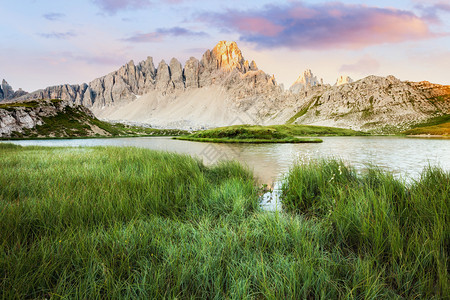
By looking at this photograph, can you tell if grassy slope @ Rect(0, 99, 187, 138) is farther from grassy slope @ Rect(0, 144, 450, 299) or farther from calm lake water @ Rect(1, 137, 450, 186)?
grassy slope @ Rect(0, 144, 450, 299)

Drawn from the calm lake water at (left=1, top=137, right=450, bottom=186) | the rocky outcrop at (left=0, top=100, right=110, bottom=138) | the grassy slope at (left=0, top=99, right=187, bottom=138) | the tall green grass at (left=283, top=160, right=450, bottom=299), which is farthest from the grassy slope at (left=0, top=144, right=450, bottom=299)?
the grassy slope at (left=0, top=99, right=187, bottom=138)

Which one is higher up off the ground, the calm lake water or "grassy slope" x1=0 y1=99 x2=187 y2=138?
"grassy slope" x1=0 y1=99 x2=187 y2=138

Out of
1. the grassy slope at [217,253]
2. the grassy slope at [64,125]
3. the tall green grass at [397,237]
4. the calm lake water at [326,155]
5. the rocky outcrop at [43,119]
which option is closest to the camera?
the grassy slope at [217,253]

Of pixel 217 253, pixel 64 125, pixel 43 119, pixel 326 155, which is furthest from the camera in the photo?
pixel 64 125

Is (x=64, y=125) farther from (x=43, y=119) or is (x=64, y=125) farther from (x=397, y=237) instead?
(x=397, y=237)

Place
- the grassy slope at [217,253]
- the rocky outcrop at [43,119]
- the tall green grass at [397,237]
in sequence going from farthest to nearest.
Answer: the rocky outcrop at [43,119] < the tall green grass at [397,237] < the grassy slope at [217,253]

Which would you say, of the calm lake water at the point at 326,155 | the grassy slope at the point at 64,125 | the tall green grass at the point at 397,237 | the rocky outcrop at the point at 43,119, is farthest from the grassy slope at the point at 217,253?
the grassy slope at the point at 64,125

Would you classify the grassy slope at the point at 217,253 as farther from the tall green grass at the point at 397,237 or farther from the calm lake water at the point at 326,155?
the calm lake water at the point at 326,155

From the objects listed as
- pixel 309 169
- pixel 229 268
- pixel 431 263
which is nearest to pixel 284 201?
pixel 309 169

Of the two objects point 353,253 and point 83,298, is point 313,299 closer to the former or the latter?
point 353,253

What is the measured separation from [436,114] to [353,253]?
263 meters

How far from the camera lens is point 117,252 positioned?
3.06 m

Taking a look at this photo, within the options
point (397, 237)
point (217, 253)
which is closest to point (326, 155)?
point (397, 237)

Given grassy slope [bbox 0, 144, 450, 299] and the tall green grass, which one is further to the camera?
the tall green grass
